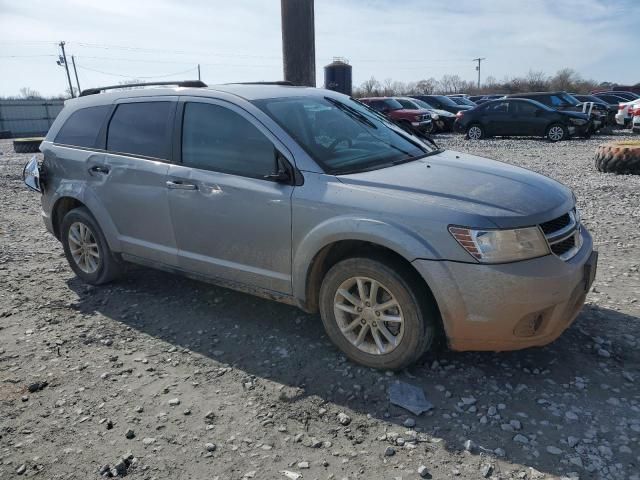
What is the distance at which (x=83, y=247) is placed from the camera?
507cm

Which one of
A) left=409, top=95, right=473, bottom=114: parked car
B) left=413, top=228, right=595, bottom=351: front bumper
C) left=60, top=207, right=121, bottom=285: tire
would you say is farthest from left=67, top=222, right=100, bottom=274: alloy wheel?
left=409, top=95, right=473, bottom=114: parked car

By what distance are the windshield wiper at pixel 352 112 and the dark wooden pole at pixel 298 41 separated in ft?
5.79

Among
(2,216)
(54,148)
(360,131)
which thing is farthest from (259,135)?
(2,216)

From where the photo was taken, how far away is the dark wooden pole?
592 cm

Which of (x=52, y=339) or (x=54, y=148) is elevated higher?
(x=54, y=148)

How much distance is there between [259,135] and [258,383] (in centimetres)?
166

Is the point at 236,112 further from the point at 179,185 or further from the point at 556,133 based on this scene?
the point at 556,133

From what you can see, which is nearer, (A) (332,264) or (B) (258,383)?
(B) (258,383)

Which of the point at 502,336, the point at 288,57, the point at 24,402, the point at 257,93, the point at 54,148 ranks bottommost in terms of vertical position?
the point at 24,402

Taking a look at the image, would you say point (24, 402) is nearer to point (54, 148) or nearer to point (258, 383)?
point (258, 383)

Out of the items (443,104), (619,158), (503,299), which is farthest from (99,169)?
(443,104)

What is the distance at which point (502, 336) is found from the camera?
3.04 metres

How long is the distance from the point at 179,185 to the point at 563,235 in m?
2.66

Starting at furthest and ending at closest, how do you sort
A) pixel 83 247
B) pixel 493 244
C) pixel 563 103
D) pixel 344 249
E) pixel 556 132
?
1. pixel 563 103
2. pixel 556 132
3. pixel 83 247
4. pixel 344 249
5. pixel 493 244
